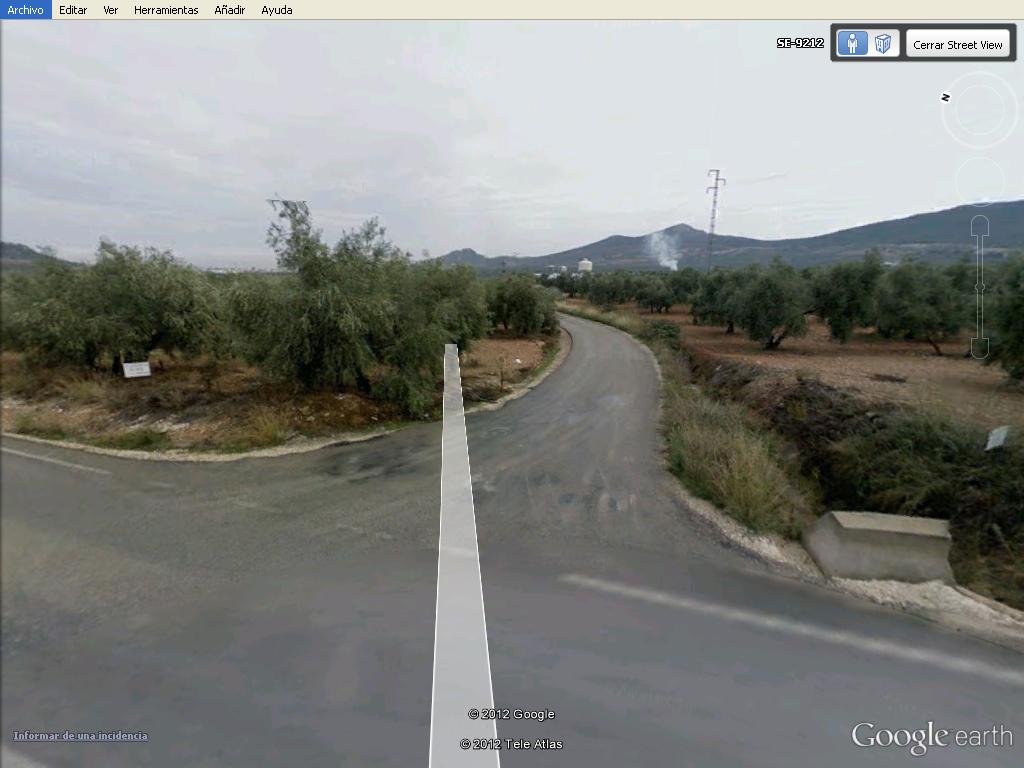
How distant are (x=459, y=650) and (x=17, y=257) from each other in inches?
138

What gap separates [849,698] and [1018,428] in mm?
6668

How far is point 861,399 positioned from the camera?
9.65 meters

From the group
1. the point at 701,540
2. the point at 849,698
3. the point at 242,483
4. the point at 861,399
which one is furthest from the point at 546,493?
the point at 861,399

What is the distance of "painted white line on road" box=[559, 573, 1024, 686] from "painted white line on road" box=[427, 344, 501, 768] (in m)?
1.06

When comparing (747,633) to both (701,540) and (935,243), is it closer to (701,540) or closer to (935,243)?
(701,540)

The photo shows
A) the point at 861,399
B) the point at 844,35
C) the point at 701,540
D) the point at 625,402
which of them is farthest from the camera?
the point at 625,402

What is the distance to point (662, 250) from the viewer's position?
3986 inches

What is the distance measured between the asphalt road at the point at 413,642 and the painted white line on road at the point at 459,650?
8cm

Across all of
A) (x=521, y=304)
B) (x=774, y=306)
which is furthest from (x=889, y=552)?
(x=521, y=304)

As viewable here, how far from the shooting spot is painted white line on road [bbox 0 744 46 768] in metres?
1.94

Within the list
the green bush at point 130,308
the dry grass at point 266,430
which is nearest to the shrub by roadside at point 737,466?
the dry grass at point 266,430

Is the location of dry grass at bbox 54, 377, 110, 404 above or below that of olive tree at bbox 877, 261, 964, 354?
below

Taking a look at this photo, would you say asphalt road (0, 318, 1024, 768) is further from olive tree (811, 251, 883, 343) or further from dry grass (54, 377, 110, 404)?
olive tree (811, 251, 883, 343)

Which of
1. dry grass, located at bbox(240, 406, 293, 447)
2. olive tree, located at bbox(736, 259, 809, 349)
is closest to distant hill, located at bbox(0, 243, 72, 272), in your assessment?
dry grass, located at bbox(240, 406, 293, 447)
